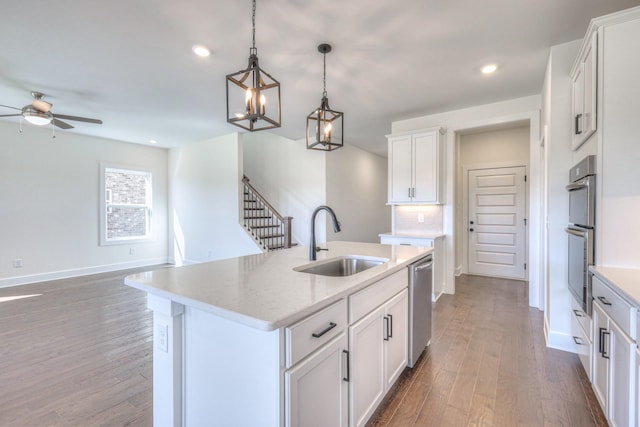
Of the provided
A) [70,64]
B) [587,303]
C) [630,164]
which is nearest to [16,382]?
[70,64]

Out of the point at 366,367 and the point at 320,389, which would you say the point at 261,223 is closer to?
the point at 366,367

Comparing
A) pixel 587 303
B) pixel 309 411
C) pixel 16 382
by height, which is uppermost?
pixel 587 303

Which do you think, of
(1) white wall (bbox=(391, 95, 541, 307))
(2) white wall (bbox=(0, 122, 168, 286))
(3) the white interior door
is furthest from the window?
(3) the white interior door

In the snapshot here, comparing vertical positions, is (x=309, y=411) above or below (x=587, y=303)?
below

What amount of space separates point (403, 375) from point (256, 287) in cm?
157

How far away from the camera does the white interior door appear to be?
515 centimetres

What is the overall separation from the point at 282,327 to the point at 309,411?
1.43 feet

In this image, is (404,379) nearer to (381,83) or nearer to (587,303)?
(587,303)

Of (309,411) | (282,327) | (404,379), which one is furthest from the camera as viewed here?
(404,379)

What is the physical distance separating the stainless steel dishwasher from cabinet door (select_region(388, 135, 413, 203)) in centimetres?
204

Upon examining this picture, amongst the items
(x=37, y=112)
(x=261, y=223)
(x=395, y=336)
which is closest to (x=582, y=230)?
(x=395, y=336)

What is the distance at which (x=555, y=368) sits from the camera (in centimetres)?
235

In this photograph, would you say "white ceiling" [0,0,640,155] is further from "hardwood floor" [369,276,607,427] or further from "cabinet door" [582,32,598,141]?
"hardwood floor" [369,276,607,427]

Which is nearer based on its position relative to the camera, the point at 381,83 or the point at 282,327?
the point at 282,327
